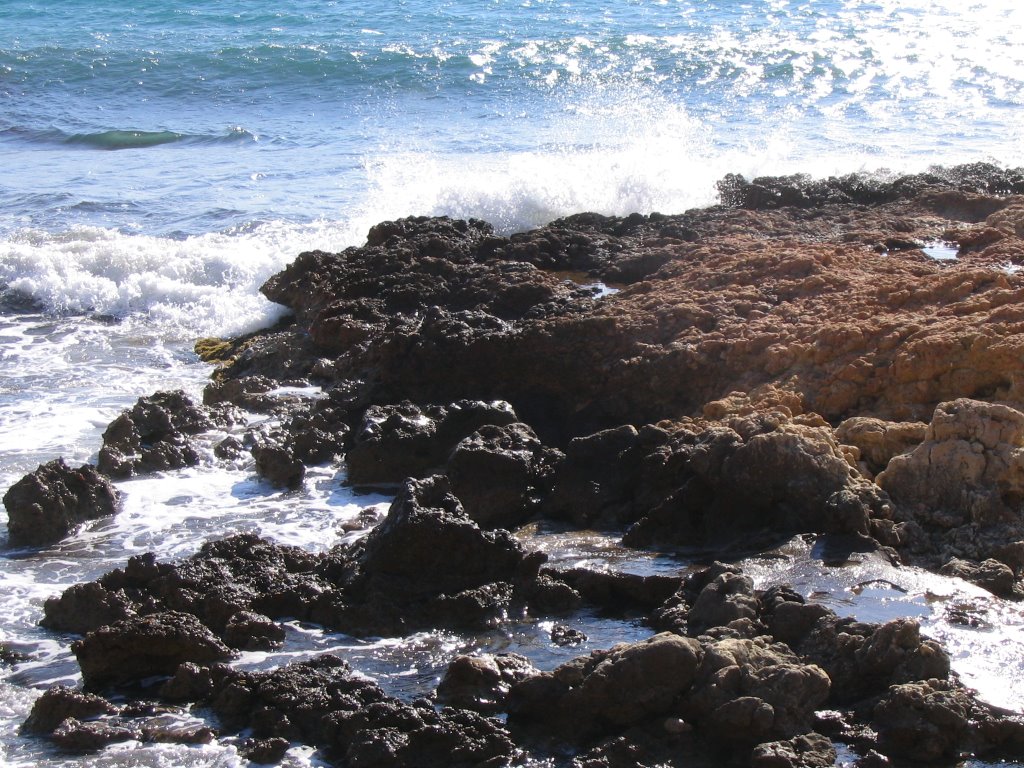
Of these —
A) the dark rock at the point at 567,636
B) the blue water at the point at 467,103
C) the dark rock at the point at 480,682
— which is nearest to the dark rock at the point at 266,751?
the dark rock at the point at 480,682

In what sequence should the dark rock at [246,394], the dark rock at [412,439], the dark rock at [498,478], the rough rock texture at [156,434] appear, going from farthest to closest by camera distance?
the dark rock at [246,394] → the rough rock texture at [156,434] → the dark rock at [412,439] → the dark rock at [498,478]

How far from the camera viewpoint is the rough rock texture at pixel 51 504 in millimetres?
6504

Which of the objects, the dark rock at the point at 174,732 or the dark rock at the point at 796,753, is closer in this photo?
the dark rock at the point at 796,753

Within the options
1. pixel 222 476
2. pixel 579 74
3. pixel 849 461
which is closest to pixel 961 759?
pixel 849 461

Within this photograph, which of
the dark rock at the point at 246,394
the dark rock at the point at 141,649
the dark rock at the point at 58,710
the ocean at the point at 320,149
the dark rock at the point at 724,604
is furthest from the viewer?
the dark rock at the point at 246,394

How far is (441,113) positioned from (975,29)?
10795mm

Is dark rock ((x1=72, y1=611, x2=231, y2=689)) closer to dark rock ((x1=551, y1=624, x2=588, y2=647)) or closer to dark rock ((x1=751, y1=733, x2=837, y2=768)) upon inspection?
dark rock ((x1=551, y1=624, x2=588, y2=647))

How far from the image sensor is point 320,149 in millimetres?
18125

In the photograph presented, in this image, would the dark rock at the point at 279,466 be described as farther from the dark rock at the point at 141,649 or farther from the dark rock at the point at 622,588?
the dark rock at the point at 622,588

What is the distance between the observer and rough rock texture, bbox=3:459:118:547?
6.50m

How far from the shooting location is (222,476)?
749 centimetres

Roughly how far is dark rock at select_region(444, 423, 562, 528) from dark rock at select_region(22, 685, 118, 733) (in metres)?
2.34

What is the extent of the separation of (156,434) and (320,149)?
35.9 ft

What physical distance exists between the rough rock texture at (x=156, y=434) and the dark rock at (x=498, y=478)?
6.85 ft
